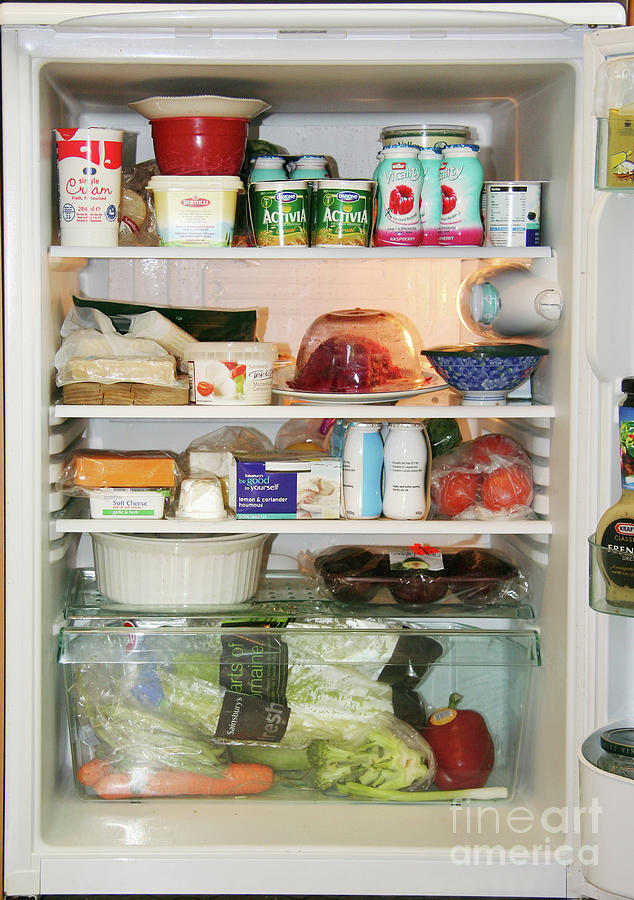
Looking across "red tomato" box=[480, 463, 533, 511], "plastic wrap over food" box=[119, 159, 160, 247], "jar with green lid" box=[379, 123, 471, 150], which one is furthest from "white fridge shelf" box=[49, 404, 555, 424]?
"jar with green lid" box=[379, 123, 471, 150]

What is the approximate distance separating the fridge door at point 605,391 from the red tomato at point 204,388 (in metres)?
0.60

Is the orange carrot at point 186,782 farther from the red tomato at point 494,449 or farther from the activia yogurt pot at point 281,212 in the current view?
the activia yogurt pot at point 281,212

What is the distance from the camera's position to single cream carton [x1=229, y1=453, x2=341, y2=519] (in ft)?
5.18

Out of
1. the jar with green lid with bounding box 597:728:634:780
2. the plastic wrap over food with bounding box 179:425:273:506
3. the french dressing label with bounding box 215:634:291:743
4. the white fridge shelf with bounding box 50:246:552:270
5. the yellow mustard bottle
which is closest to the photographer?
the yellow mustard bottle

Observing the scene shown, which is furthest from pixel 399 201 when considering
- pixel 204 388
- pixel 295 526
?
pixel 295 526

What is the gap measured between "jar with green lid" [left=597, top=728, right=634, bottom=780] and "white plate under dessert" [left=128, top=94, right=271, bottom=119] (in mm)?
1133

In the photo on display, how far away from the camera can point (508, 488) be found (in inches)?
62.7

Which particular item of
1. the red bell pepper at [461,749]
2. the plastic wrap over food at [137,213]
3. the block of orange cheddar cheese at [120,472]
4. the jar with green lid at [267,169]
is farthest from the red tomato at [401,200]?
the red bell pepper at [461,749]

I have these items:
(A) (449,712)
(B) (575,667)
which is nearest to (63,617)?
(A) (449,712)

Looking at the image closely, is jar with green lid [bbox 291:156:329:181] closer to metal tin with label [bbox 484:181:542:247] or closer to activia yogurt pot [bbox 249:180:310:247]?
activia yogurt pot [bbox 249:180:310:247]

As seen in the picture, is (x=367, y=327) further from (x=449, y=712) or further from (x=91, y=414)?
(x=449, y=712)

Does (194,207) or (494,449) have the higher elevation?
(194,207)

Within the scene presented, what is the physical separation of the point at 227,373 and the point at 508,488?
0.52m

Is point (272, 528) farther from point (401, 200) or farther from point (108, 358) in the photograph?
point (401, 200)
